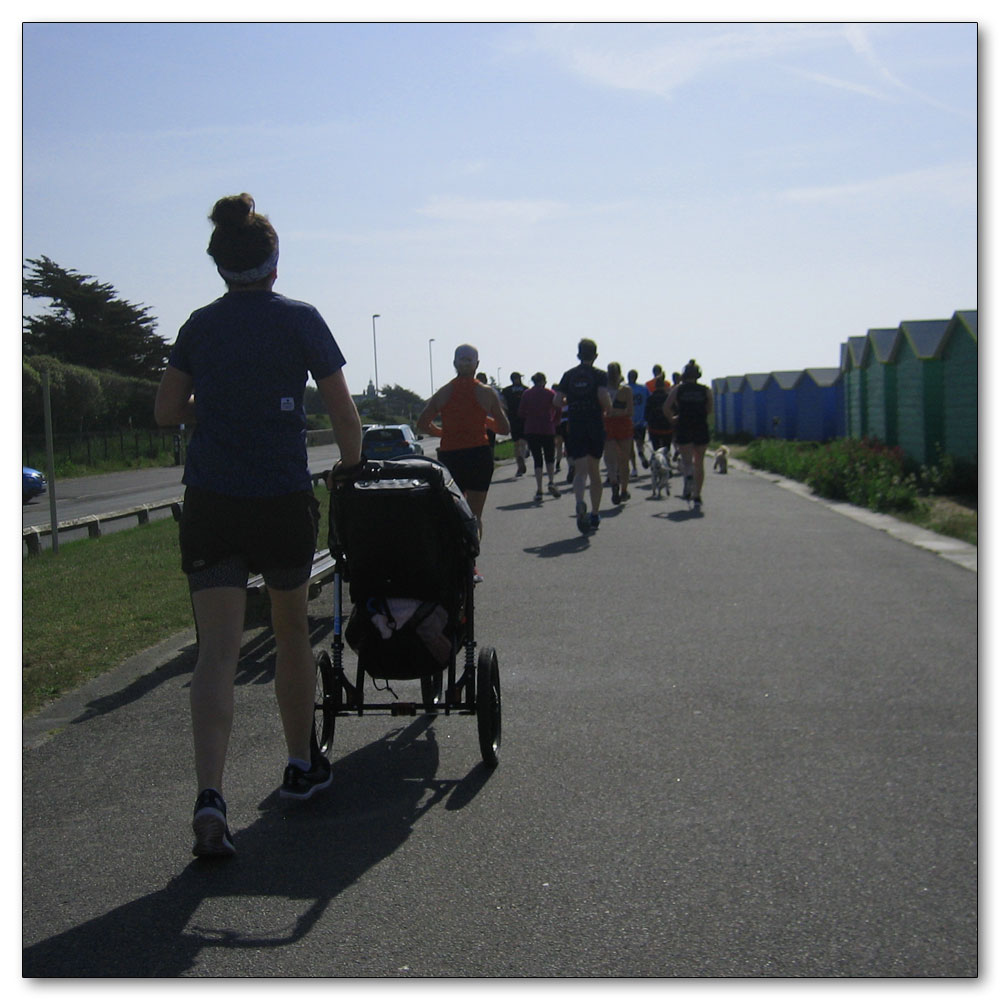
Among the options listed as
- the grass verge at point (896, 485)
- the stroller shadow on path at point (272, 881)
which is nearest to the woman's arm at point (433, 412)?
the stroller shadow on path at point (272, 881)

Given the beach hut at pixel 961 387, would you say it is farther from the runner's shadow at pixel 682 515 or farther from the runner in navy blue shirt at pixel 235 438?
the runner in navy blue shirt at pixel 235 438

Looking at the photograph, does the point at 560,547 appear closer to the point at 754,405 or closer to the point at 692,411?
the point at 692,411

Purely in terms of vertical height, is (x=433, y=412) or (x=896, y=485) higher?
(x=433, y=412)

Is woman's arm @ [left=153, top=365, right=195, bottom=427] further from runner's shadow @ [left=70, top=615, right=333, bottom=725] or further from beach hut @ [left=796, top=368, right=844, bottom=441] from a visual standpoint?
beach hut @ [left=796, top=368, right=844, bottom=441]

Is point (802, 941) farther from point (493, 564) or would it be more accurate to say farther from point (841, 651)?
point (493, 564)

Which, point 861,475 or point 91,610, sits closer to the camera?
point 91,610

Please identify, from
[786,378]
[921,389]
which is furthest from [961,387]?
[786,378]

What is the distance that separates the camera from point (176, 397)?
4.15 metres

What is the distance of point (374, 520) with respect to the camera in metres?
4.84

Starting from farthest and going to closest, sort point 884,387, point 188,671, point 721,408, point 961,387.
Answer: point 721,408, point 884,387, point 961,387, point 188,671

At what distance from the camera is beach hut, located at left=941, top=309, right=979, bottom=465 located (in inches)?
754

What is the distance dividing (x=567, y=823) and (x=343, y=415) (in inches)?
62.1

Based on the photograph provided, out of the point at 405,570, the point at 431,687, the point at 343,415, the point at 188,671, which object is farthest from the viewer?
the point at 188,671

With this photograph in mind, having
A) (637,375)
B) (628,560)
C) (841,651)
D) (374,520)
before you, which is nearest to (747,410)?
(637,375)
